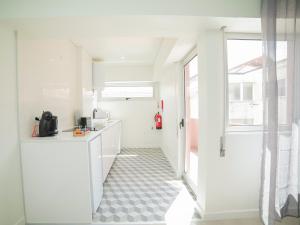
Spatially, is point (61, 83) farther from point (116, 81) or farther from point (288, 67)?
point (288, 67)

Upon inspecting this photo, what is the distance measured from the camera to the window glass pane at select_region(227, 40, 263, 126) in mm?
2045

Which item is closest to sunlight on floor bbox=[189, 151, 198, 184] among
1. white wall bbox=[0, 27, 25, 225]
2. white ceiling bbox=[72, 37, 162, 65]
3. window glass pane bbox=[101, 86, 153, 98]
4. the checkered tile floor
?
the checkered tile floor

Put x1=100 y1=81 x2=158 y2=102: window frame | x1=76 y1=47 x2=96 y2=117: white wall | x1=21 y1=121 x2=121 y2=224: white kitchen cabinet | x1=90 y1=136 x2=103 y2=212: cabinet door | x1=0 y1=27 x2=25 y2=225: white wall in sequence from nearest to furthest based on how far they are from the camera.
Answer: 1. x1=0 y1=27 x2=25 y2=225: white wall
2. x1=21 y1=121 x2=121 y2=224: white kitchen cabinet
3. x1=90 y1=136 x2=103 y2=212: cabinet door
4. x1=76 y1=47 x2=96 y2=117: white wall
5. x1=100 y1=81 x2=158 y2=102: window frame

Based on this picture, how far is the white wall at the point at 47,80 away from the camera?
78.0 inches

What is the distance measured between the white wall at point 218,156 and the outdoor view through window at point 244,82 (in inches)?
7.1

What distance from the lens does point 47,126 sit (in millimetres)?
2125

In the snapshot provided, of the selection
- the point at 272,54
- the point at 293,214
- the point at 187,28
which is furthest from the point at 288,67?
the point at 293,214

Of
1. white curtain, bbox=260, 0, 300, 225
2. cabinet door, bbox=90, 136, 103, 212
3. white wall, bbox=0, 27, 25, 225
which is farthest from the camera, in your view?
cabinet door, bbox=90, 136, 103, 212

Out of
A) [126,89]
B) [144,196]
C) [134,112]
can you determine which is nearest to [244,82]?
[144,196]

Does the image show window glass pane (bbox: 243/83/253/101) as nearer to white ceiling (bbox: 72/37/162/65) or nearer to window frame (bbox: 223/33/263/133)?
window frame (bbox: 223/33/263/133)

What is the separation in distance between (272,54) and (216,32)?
63cm

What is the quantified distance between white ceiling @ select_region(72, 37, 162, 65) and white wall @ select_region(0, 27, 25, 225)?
5.37 feet

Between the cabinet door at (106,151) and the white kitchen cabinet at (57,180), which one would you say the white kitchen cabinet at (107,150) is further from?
the white kitchen cabinet at (57,180)

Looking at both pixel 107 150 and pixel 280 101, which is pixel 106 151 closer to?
pixel 107 150
